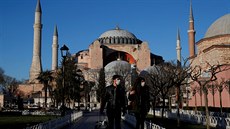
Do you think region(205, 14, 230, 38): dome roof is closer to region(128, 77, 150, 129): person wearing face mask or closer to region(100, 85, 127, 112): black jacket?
region(128, 77, 150, 129): person wearing face mask

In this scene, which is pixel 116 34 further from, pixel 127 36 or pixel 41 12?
pixel 41 12

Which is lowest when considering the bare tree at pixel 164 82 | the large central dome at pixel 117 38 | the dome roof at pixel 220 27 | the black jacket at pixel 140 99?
the black jacket at pixel 140 99

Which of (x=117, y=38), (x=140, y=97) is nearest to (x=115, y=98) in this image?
(x=140, y=97)

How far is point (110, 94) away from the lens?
7.26 meters

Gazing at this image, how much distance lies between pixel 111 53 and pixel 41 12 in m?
17.8

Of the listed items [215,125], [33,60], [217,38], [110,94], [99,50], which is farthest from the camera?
[99,50]

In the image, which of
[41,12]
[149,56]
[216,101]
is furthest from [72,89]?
[149,56]

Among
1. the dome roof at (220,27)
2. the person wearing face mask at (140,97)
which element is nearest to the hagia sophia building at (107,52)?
the dome roof at (220,27)

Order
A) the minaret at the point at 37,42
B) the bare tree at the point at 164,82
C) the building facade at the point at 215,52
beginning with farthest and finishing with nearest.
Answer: the minaret at the point at 37,42 → the building facade at the point at 215,52 → the bare tree at the point at 164,82

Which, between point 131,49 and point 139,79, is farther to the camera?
point 131,49

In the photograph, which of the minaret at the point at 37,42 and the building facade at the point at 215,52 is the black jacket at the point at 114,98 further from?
the minaret at the point at 37,42

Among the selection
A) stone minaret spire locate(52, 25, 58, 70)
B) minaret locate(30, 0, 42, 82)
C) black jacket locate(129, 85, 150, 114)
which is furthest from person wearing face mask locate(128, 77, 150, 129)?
stone minaret spire locate(52, 25, 58, 70)

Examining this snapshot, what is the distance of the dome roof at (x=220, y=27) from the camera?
116 feet

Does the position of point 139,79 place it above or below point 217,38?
below
